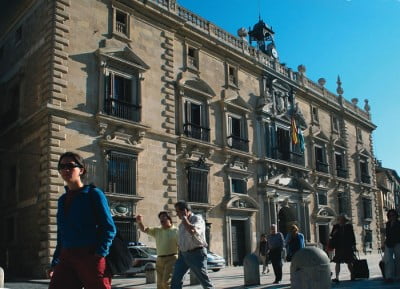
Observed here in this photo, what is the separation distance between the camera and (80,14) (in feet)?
65.0

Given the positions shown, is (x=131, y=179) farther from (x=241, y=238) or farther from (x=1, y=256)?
(x=241, y=238)

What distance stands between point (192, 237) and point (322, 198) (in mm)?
27126

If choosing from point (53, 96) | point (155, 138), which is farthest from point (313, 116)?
point (53, 96)

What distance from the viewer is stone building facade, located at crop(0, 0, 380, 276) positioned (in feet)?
61.1

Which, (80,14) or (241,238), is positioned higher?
(80,14)

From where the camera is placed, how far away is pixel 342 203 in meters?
36.0

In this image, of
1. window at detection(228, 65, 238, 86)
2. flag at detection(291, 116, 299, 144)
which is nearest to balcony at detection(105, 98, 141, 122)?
window at detection(228, 65, 238, 86)

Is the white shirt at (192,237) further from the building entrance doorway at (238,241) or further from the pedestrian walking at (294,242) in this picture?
the building entrance doorway at (238,241)

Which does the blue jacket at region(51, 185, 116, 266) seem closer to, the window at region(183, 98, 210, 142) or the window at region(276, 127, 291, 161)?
the window at region(183, 98, 210, 142)

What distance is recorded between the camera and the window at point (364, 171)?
3988cm

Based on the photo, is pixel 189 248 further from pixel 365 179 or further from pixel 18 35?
pixel 365 179

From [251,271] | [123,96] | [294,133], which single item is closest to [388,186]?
[294,133]

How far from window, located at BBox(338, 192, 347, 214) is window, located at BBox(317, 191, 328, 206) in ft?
7.77

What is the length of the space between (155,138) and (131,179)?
2.35 m
